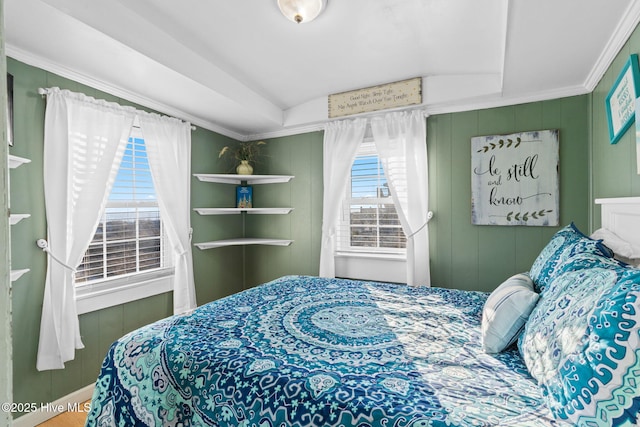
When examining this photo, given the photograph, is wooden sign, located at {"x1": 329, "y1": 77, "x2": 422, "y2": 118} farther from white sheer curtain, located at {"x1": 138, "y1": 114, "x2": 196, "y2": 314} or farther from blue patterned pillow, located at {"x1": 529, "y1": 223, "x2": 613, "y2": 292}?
blue patterned pillow, located at {"x1": 529, "y1": 223, "x2": 613, "y2": 292}

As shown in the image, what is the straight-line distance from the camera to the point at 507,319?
1328mm

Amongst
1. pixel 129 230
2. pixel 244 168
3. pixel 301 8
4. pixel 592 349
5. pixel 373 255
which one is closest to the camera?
pixel 592 349

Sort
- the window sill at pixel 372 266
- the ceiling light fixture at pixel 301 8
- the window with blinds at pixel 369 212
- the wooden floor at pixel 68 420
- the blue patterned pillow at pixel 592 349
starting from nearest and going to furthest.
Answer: the blue patterned pillow at pixel 592 349 < the ceiling light fixture at pixel 301 8 < the wooden floor at pixel 68 420 < the window sill at pixel 372 266 < the window with blinds at pixel 369 212

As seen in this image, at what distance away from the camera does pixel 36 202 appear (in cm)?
206

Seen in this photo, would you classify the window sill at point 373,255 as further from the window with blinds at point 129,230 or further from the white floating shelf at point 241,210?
the window with blinds at point 129,230

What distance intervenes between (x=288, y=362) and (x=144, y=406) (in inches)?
24.1

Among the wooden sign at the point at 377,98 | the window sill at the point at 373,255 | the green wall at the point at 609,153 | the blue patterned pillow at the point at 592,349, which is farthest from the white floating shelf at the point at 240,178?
the blue patterned pillow at the point at 592,349

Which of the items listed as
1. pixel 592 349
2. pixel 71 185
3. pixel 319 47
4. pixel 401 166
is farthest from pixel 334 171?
pixel 592 349

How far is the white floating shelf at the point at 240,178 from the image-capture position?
→ 3309 millimetres

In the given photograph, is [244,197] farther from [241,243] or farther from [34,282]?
[34,282]

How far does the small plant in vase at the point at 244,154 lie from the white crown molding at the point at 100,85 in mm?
287

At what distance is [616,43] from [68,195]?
3.46m

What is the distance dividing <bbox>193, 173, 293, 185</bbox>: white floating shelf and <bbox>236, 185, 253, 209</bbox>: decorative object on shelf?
113 millimetres

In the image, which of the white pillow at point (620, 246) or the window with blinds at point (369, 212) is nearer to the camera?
the white pillow at point (620, 246)
